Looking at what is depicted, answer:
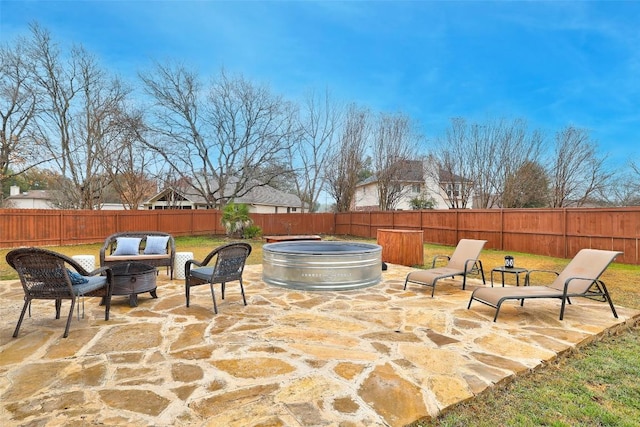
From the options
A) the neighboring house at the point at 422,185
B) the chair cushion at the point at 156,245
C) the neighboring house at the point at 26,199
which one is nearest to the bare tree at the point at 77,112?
the chair cushion at the point at 156,245

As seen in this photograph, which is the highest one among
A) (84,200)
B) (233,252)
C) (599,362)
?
(84,200)

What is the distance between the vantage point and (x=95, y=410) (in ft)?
7.57

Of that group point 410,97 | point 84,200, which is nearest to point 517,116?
point 410,97

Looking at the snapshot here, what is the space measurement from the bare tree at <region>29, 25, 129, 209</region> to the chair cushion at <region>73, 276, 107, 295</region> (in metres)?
17.8

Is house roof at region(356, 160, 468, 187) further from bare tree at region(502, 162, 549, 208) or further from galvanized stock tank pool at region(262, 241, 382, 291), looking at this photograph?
galvanized stock tank pool at region(262, 241, 382, 291)

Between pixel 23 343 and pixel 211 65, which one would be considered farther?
pixel 211 65

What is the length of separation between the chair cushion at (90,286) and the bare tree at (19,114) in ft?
58.4

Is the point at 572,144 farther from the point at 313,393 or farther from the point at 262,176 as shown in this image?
the point at 313,393

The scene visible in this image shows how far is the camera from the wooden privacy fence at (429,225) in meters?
10.0

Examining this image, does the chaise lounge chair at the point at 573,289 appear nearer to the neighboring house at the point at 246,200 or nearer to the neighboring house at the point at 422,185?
the neighboring house at the point at 422,185

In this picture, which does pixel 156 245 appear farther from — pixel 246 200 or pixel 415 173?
pixel 246 200

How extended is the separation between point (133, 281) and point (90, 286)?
0.76 m

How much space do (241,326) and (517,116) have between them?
19.9 meters

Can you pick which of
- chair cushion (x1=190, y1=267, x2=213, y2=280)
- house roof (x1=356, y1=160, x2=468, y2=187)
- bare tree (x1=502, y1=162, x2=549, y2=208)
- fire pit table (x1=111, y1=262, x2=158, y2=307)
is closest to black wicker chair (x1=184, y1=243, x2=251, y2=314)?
chair cushion (x1=190, y1=267, x2=213, y2=280)
